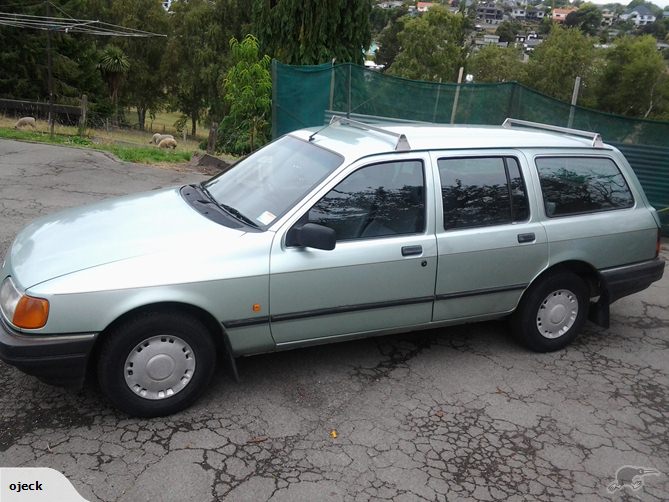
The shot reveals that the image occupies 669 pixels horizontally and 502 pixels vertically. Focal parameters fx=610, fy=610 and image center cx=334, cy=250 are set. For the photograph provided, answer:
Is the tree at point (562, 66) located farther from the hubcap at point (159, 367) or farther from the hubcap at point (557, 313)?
the hubcap at point (159, 367)

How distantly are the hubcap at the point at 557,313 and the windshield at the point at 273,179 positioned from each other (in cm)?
201

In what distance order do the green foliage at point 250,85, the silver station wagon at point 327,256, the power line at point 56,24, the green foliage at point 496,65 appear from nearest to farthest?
1. the silver station wagon at point 327,256
2. the green foliage at point 250,85
3. the power line at point 56,24
4. the green foliage at point 496,65

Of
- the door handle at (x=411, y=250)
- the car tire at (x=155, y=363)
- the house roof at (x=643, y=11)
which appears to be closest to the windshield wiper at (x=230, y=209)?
the car tire at (x=155, y=363)

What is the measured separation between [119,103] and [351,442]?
47.1m

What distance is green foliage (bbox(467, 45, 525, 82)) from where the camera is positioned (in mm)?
54312

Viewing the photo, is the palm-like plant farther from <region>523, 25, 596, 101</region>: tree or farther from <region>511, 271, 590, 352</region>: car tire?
<region>511, 271, 590, 352</region>: car tire

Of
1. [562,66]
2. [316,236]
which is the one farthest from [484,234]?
[562,66]

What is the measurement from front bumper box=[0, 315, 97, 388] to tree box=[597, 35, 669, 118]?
51501 millimetres

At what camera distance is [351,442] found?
3.51 metres

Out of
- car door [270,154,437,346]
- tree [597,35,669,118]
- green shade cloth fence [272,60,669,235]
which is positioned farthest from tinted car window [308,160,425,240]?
tree [597,35,669,118]

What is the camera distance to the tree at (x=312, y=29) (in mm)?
15922

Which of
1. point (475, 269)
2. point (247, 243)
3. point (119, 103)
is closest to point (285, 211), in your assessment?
point (247, 243)

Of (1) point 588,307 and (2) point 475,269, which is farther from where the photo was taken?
(1) point 588,307

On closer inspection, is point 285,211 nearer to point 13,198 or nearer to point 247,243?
point 247,243
